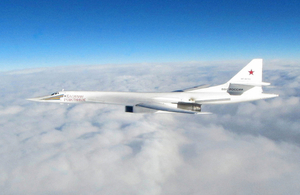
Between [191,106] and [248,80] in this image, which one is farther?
[191,106]

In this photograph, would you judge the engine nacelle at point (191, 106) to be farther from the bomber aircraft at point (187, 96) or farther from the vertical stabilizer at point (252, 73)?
the vertical stabilizer at point (252, 73)

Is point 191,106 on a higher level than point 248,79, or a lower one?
lower

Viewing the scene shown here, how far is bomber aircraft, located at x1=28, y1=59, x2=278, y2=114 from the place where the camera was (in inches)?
397

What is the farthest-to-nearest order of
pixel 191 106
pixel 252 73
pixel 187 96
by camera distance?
1. pixel 187 96
2. pixel 191 106
3. pixel 252 73

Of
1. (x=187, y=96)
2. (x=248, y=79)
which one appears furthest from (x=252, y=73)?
(x=187, y=96)

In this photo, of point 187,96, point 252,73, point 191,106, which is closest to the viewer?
point 252,73

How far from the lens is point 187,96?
1148cm

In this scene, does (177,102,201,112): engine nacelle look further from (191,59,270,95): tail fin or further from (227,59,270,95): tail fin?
(227,59,270,95): tail fin

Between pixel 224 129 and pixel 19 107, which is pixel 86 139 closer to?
pixel 19 107

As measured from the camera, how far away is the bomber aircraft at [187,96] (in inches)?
397

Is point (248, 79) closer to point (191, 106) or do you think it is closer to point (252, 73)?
point (252, 73)

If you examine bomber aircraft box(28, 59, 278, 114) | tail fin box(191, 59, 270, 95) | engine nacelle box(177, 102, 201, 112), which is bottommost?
engine nacelle box(177, 102, 201, 112)

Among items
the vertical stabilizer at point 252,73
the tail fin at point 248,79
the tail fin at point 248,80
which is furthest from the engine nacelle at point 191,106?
the vertical stabilizer at point 252,73

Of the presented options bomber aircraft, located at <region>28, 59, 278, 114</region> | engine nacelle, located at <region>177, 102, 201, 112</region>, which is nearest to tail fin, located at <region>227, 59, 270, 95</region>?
bomber aircraft, located at <region>28, 59, 278, 114</region>
